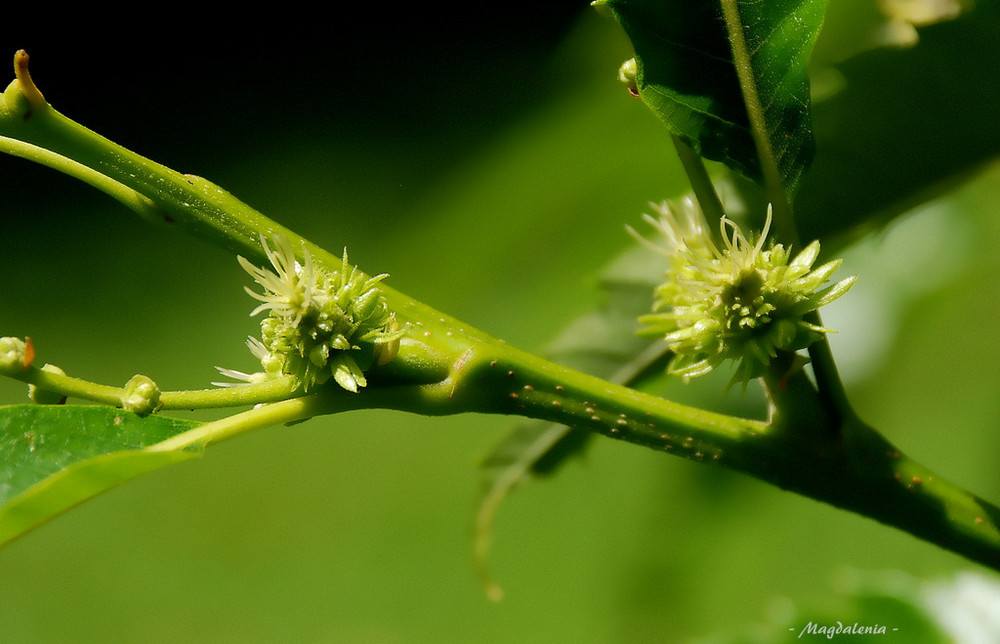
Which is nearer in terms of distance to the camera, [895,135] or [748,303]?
[748,303]

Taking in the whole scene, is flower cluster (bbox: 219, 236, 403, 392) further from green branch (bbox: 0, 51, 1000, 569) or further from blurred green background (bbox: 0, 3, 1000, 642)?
blurred green background (bbox: 0, 3, 1000, 642)

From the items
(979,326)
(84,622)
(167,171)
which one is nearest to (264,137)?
(84,622)

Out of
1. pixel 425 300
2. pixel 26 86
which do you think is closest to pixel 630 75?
pixel 26 86

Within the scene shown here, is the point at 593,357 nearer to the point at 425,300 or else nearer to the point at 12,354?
the point at 12,354

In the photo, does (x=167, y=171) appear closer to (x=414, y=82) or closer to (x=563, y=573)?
(x=563, y=573)

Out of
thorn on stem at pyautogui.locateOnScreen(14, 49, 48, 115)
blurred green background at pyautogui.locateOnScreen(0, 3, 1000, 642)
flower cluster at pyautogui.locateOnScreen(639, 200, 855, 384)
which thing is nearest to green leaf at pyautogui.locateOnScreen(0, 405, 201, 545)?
thorn on stem at pyautogui.locateOnScreen(14, 49, 48, 115)

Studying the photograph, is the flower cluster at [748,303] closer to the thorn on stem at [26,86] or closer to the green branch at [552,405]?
the green branch at [552,405]

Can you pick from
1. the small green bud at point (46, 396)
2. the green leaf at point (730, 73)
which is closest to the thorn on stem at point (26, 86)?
the small green bud at point (46, 396)
